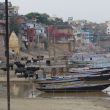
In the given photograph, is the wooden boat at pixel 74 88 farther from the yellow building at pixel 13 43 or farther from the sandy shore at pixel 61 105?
the yellow building at pixel 13 43

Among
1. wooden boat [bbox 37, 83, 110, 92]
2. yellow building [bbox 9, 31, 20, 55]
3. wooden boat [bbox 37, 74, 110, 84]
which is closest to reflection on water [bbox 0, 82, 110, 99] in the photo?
wooden boat [bbox 37, 83, 110, 92]

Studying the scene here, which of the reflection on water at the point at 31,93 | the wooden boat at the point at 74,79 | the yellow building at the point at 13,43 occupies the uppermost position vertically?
the yellow building at the point at 13,43

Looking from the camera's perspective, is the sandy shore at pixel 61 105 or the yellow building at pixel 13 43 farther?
the yellow building at pixel 13 43

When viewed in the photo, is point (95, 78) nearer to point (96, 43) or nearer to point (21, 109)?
point (21, 109)

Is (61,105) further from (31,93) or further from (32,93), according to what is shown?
(31,93)

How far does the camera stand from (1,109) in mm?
21344

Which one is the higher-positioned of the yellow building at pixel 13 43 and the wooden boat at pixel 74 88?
the yellow building at pixel 13 43

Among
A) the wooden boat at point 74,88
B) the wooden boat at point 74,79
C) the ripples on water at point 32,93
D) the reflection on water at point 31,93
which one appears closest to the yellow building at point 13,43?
the reflection on water at point 31,93

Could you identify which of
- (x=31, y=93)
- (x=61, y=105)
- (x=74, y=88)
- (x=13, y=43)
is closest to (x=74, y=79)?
(x=74, y=88)

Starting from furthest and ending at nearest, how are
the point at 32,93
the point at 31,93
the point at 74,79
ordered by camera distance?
the point at 74,79 < the point at 31,93 < the point at 32,93

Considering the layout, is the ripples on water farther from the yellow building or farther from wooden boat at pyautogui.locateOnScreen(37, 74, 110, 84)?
the yellow building

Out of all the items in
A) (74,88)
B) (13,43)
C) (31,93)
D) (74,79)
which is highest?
(13,43)

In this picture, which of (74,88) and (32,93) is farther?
(32,93)

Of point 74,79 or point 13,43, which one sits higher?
point 13,43
